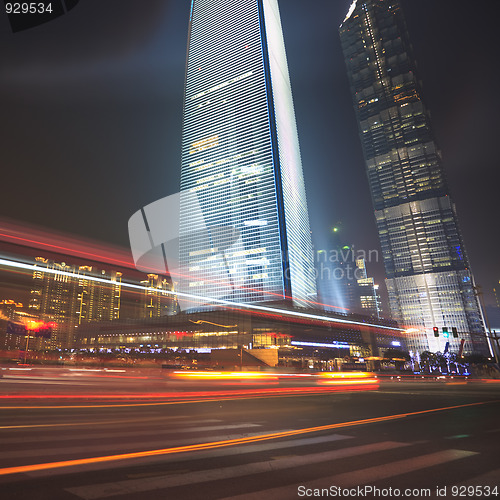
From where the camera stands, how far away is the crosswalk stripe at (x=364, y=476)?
479 cm

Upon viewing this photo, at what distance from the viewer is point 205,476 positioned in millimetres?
5582

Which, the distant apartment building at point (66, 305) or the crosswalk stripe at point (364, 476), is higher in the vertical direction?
the distant apartment building at point (66, 305)

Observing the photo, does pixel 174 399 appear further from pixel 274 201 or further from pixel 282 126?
pixel 282 126

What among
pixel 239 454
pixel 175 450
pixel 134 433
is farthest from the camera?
pixel 134 433

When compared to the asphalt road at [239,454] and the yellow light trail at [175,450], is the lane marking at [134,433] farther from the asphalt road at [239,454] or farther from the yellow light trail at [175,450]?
the yellow light trail at [175,450]

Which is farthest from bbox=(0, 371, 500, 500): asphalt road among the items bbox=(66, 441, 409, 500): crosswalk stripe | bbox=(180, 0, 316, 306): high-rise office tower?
bbox=(180, 0, 316, 306): high-rise office tower

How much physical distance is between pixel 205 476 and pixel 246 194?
16964 centimetres

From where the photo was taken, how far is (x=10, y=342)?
4545 inches

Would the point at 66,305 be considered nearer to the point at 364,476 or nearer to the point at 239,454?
the point at 239,454

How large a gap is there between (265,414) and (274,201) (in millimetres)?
154422

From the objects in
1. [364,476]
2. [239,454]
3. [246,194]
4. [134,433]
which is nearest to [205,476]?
[239,454]

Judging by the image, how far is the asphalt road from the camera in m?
5.01

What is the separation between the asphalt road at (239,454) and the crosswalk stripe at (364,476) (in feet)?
0.06

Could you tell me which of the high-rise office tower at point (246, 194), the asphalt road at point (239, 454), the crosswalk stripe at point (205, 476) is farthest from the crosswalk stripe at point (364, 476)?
the high-rise office tower at point (246, 194)
